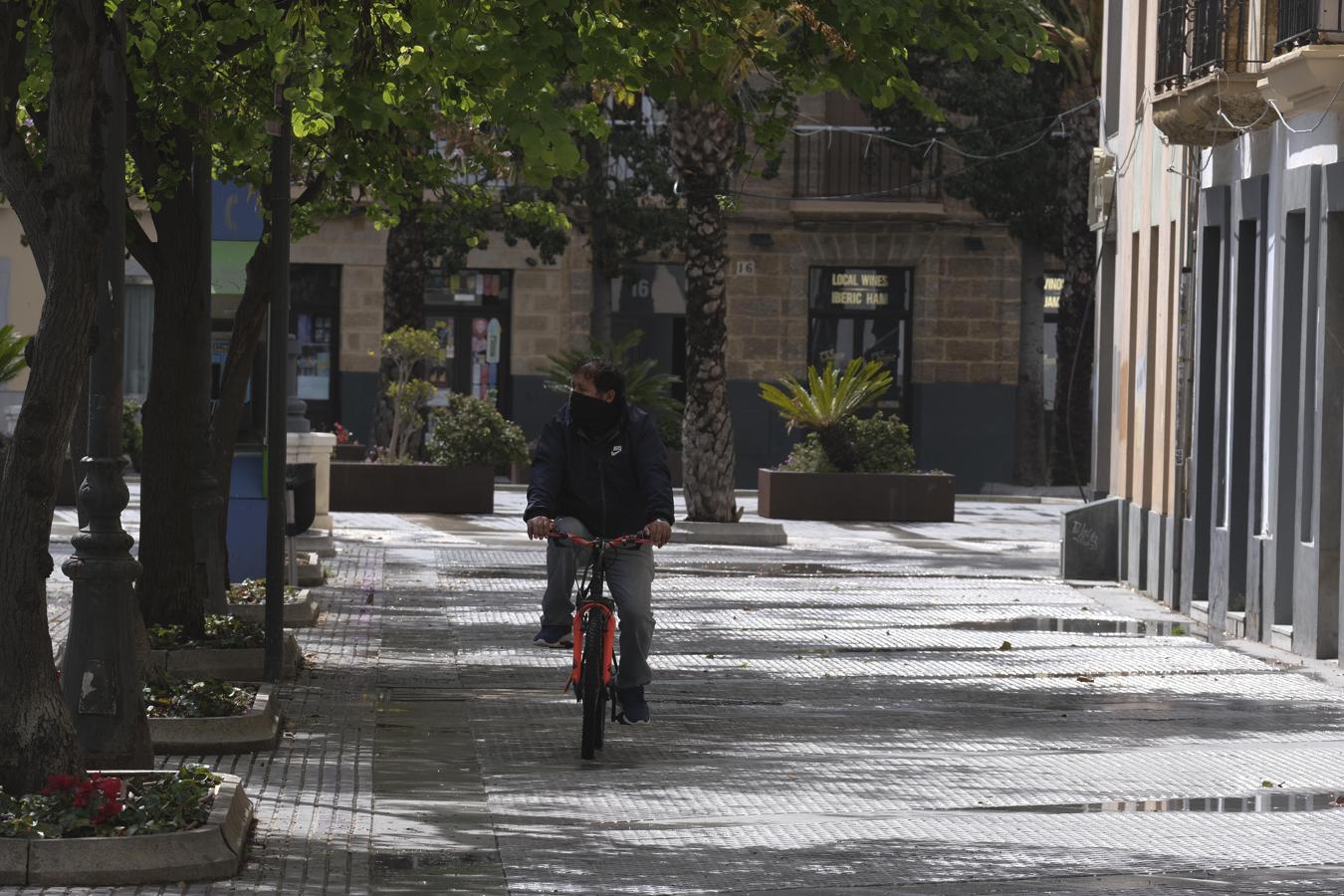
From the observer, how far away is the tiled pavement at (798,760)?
24.1 ft

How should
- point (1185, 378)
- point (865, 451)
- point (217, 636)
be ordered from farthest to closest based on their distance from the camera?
point (865, 451), point (1185, 378), point (217, 636)

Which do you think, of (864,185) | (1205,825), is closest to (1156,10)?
(1205,825)

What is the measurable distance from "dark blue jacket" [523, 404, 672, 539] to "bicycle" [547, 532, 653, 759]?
0.62 ft

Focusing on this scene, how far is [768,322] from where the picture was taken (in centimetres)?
4009

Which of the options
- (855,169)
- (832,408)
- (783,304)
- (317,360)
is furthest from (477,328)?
(832,408)

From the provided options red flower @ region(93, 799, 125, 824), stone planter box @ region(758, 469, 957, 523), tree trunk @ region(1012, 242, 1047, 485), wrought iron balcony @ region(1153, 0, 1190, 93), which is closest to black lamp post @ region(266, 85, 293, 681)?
red flower @ region(93, 799, 125, 824)

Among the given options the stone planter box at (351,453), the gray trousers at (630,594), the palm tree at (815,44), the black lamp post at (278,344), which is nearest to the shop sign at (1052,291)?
the stone planter box at (351,453)

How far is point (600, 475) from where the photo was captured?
10.1 metres

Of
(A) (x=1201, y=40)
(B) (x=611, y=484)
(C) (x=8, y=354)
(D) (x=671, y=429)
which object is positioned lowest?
(B) (x=611, y=484)

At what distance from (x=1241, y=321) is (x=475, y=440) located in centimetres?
1378

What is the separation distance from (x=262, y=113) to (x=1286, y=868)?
7.06m

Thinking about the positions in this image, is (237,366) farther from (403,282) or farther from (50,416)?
(403,282)

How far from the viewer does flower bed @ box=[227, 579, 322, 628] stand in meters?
14.2

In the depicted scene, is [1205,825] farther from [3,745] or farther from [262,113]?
[262,113]
